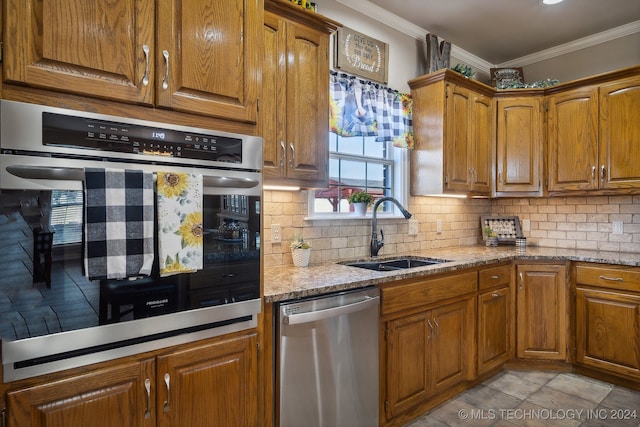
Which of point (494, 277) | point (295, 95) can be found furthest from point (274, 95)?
point (494, 277)

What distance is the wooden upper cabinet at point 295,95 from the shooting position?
1.95 meters

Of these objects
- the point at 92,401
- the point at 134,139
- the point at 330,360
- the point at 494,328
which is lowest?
the point at 494,328

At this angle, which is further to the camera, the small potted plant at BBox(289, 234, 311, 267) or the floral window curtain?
the floral window curtain

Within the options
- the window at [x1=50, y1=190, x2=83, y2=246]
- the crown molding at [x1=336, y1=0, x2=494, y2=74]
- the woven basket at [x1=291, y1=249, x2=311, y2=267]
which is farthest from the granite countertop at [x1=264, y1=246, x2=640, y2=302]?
the crown molding at [x1=336, y1=0, x2=494, y2=74]

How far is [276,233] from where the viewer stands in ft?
7.66

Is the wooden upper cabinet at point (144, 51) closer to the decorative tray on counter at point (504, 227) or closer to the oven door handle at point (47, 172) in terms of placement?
the oven door handle at point (47, 172)

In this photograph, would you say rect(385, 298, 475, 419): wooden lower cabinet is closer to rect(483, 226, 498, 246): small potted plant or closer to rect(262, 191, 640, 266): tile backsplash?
rect(262, 191, 640, 266): tile backsplash

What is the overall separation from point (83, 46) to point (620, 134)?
3.58 m

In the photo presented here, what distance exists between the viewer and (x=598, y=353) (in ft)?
9.16

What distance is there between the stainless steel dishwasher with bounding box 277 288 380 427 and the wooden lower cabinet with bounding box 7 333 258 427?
184 millimetres

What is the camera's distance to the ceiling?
2805 mm

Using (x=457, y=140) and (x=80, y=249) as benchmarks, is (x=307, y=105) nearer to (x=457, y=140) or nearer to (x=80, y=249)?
(x=80, y=249)

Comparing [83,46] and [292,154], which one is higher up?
[83,46]

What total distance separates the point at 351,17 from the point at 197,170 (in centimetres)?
201
